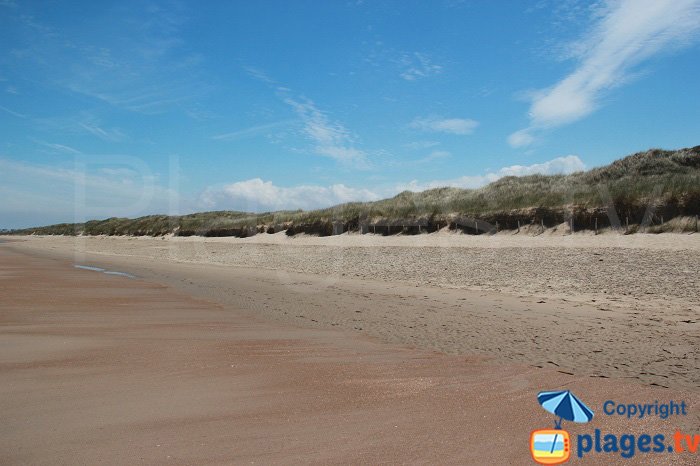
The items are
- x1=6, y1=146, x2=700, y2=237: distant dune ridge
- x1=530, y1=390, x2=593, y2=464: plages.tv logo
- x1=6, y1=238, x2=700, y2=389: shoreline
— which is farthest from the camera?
x1=6, y1=146, x2=700, y2=237: distant dune ridge

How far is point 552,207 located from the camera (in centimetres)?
1933

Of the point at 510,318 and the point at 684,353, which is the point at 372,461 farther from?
the point at 510,318

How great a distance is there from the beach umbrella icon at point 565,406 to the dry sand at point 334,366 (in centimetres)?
9

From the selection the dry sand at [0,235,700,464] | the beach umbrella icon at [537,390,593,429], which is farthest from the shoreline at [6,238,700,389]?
the beach umbrella icon at [537,390,593,429]

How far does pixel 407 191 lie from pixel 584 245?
70.5ft

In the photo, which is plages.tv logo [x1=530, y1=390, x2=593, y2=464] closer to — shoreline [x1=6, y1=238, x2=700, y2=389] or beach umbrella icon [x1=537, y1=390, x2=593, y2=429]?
beach umbrella icon [x1=537, y1=390, x2=593, y2=429]

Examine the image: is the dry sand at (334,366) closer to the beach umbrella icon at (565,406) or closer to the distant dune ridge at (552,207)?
the beach umbrella icon at (565,406)

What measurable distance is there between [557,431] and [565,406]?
654mm

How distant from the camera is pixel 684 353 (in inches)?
206

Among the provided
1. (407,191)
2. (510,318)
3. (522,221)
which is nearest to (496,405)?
(510,318)

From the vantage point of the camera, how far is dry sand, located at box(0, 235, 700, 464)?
2938 millimetres

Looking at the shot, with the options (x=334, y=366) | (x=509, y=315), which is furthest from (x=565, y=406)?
(x=509, y=315)

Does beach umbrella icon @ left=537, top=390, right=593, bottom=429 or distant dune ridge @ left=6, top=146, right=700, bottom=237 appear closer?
beach umbrella icon @ left=537, top=390, right=593, bottom=429

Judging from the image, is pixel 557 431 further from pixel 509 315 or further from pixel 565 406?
pixel 509 315
